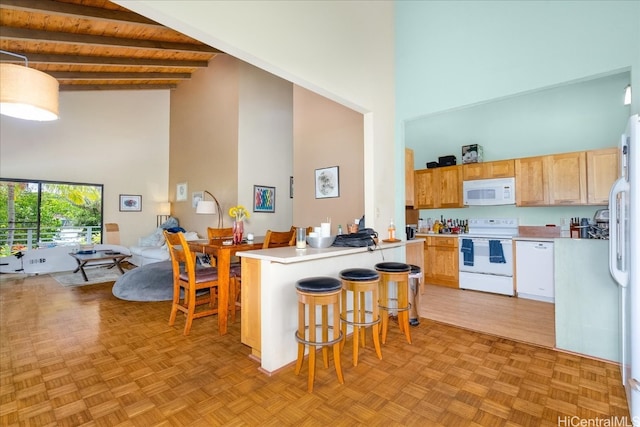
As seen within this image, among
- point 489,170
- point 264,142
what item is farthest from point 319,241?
point 264,142

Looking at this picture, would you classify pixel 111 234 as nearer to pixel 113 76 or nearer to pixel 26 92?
pixel 113 76

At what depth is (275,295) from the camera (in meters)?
2.17

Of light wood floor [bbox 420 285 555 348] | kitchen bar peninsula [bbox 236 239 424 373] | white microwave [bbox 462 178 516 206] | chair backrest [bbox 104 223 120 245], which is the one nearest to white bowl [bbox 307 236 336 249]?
kitchen bar peninsula [bbox 236 239 424 373]

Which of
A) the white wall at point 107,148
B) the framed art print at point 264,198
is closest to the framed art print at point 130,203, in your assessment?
the white wall at point 107,148

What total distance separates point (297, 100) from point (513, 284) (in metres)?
4.33

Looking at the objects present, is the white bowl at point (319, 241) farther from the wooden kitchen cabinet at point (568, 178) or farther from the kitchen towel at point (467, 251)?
the wooden kitchen cabinet at point (568, 178)

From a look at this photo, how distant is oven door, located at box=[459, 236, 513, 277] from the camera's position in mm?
4220

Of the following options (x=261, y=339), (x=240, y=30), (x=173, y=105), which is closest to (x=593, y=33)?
(x=240, y=30)

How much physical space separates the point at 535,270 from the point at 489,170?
5.24ft

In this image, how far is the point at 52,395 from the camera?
1.89 m

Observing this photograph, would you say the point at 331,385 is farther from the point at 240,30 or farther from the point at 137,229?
the point at 137,229

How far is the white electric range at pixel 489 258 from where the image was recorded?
423cm

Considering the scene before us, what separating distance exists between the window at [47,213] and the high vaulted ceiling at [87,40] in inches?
83.7

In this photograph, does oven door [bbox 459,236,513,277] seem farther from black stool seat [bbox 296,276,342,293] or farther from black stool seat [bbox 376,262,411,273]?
black stool seat [bbox 296,276,342,293]
